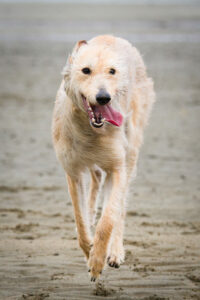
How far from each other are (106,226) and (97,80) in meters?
1.21

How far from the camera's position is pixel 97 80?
3.54 meters

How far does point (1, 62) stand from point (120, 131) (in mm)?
14411

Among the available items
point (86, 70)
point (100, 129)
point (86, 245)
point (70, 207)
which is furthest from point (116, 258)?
point (70, 207)

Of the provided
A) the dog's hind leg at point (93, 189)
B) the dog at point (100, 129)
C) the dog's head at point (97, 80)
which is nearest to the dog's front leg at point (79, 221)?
the dog at point (100, 129)

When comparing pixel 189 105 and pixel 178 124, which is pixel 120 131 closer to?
pixel 178 124

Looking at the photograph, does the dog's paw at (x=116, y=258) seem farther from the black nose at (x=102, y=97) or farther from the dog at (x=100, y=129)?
the black nose at (x=102, y=97)

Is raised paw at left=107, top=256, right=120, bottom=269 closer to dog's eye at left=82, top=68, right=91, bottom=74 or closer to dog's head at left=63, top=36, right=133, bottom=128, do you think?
dog's head at left=63, top=36, right=133, bottom=128

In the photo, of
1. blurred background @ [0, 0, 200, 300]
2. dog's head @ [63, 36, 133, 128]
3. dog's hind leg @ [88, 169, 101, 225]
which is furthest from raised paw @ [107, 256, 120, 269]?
dog's head @ [63, 36, 133, 128]

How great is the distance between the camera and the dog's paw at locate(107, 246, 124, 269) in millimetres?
4465

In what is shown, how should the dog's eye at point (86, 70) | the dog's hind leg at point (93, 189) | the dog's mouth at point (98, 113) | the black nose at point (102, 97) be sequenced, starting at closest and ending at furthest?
the black nose at point (102, 97) → the dog's eye at point (86, 70) → the dog's mouth at point (98, 113) → the dog's hind leg at point (93, 189)

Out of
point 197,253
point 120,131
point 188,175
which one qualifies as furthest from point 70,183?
point 188,175

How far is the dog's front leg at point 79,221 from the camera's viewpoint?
4527 millimetres

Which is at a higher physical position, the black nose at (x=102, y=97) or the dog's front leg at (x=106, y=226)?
the black nose at (x=102, y=97)

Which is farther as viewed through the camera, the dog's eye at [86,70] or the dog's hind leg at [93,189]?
the dog's hind leg at [93,189]
